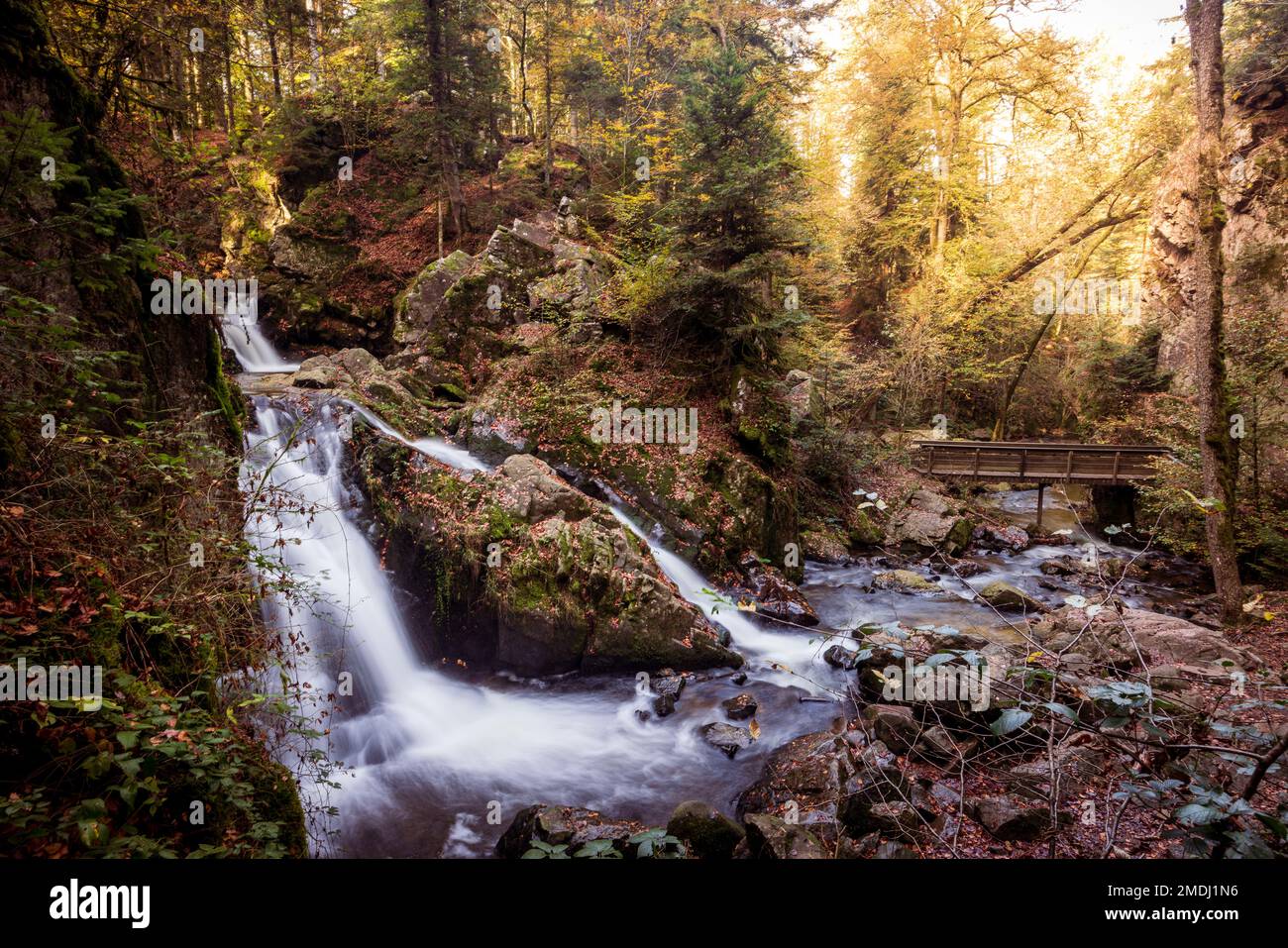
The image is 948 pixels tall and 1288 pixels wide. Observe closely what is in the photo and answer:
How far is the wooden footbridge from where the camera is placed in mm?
15125

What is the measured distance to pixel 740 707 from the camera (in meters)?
7.30

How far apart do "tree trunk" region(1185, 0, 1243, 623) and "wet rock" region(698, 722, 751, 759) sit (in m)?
7.59

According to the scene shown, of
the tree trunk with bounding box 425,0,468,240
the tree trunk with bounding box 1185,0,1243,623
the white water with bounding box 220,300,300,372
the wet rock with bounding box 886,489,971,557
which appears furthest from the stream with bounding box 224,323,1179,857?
the tree trunk with bounding box 425,0,468,240

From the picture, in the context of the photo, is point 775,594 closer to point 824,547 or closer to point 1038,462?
point 824,547

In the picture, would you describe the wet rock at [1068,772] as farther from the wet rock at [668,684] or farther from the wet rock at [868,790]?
the wet rock at [668,684]

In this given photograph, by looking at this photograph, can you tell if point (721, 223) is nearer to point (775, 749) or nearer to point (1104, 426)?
point (775, 749)

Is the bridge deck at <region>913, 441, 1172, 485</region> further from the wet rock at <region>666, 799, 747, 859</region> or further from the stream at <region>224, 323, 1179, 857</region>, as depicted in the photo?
the wet rock at <region>666, 799, 747, 859</region>

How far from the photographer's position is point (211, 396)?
6289mm

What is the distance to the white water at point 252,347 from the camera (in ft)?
49.0

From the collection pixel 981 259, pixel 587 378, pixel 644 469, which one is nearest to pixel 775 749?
pixel 644 469

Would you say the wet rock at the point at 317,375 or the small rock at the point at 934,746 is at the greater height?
the wet rock at the point at 317,375

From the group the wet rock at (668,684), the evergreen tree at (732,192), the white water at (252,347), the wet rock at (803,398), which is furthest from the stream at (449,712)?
the wet rock at (803,398)

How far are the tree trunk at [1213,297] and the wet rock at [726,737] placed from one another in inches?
299

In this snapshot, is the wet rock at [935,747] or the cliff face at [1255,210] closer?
the wet rock at [935,747]
